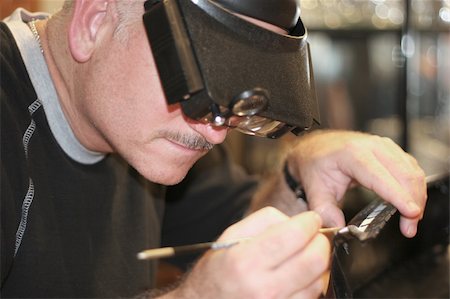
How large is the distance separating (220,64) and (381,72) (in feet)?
7.02

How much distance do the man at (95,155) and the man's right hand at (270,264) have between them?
43 mm

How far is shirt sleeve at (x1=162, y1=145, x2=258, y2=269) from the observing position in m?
1.40

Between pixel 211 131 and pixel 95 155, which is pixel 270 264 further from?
pixel 95 155

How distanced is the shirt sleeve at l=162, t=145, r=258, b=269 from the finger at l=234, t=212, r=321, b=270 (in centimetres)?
72

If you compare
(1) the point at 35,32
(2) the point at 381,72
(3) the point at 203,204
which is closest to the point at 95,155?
(1) the point at 35,32

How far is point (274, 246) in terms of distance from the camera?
653 millimetres

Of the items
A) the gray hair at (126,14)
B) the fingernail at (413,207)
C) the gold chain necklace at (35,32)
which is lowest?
the fingernail at (413,207)

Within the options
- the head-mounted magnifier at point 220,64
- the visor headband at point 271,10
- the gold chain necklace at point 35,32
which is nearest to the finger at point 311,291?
the head-mounted magnifier at point 220,64

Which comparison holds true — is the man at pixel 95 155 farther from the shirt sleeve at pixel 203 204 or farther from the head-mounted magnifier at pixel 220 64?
the shirt sleeve at pixel 203 204

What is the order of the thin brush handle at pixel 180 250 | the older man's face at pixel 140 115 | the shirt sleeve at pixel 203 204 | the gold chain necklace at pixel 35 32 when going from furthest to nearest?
the shirt sleeve at pixel 203 204 → the gold chain necklace at pixel 35 32 → the older man's face at pixel 140 115 → the thin brush handle at pixel 180 250

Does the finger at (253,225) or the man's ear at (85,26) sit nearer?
the finger at (253,225)

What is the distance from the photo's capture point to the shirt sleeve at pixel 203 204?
1.40 meters

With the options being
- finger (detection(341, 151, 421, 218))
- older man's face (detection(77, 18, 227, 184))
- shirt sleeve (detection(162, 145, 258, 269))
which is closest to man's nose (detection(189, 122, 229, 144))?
older man's face (detection(77, 18, 227, 184))

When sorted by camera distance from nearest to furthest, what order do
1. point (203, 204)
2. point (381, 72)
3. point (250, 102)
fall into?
1. point (250, 102)
2. point (203, 204)
3. point (381, 72)
